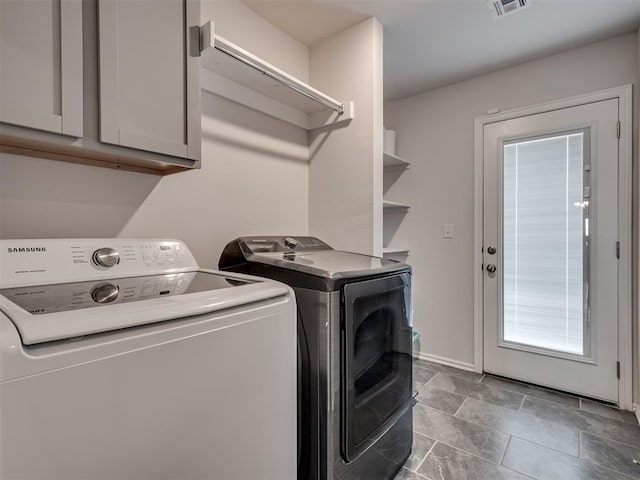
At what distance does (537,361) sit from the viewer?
93.4 inches

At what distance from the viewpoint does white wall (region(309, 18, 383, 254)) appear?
76.3 inches

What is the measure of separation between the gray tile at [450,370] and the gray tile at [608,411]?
64 centimetres

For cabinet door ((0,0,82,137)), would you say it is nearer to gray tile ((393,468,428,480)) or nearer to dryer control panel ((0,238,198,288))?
dryer control panel ((0,238,198,288))

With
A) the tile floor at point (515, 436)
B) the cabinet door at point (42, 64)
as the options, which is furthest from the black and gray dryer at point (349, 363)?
the cabinet door at point (42, 64)

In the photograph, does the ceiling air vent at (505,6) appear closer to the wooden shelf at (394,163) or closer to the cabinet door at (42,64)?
the wooden shelf at (394,163)

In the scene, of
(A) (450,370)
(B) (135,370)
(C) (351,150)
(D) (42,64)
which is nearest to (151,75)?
(D) (42,64)

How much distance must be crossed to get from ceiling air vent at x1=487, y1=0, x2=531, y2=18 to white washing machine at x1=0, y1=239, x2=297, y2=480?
1.95m

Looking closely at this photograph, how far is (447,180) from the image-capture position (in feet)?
9.05

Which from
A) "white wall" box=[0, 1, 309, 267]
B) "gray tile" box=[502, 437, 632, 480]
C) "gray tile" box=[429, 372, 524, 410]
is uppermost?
"white wall" box=[0, 1, 309, 267]

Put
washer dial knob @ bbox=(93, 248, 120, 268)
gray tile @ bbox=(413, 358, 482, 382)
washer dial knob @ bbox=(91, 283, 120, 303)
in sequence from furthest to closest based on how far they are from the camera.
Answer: gray tile @ bbox=(413, 358, 482, 382) < washer dial knob @ bbox=(93, 248, 120, 268) < washer dial knob @ bbox=(91, 283, 120, 303)

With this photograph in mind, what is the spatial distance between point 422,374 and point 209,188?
2.15 metres

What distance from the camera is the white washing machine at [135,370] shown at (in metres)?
0.54

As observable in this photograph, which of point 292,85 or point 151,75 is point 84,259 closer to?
point 151,75

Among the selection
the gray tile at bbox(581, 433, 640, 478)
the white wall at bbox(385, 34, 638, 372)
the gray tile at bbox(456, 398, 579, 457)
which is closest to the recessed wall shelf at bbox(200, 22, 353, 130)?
the white wall at bbox(385, 34, 638, 372)
